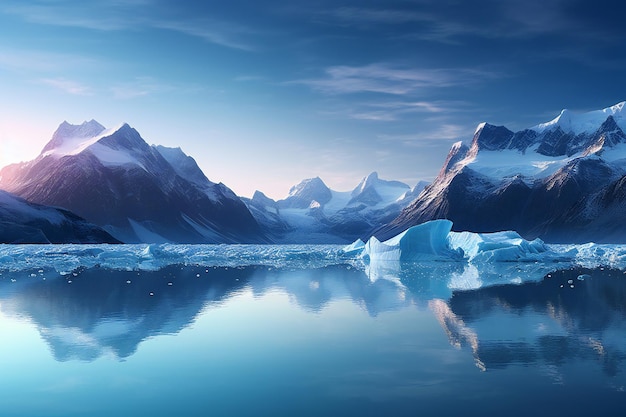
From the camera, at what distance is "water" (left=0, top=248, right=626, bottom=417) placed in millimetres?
11078

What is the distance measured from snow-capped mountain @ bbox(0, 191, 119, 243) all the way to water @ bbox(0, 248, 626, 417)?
10261 cm

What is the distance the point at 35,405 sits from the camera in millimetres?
11039

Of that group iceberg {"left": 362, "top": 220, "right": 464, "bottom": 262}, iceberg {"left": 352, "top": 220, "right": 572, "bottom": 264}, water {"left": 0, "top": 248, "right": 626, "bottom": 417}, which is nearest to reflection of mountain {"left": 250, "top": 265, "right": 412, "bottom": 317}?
water {"left": 0, "top": 248, "right": 626, "bottom": 417}

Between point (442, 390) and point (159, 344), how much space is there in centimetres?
857

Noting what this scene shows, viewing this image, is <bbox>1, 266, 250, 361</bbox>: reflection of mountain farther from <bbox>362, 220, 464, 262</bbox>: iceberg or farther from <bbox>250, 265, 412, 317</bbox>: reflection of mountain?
<bbox>362, 220, 464, 262</bbox>: iceberg

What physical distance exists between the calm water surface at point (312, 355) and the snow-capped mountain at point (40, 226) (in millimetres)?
102897

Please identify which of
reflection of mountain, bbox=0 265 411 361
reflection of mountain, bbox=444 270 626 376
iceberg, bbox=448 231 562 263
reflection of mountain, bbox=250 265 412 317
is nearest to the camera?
reflection of mountain, bbox=444 270 626 376

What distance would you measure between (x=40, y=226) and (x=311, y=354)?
132122 millimetres

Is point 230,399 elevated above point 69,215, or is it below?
below

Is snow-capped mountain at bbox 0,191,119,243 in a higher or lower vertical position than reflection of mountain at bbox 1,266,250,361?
higher

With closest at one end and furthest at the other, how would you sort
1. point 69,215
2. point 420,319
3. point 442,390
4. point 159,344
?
1. point 442,390
2. point 159,344
3. point 420,319
4. point 69,215

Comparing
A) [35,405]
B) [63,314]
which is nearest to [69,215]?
[63,314]

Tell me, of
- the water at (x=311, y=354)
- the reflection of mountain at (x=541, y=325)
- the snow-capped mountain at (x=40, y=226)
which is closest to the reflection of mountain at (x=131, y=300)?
the water at (x=311, y=354)

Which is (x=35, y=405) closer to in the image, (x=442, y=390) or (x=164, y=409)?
(x=164, y=409)
